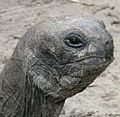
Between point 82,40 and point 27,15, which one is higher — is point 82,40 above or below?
above

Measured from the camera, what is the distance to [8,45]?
6.46 meters

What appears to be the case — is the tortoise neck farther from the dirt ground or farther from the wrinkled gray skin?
the dirt ground

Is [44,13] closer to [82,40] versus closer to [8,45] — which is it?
[8,45]

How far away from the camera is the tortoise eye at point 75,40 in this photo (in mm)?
3121

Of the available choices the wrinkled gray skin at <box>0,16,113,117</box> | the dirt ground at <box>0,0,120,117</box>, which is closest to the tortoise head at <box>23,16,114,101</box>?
the wrinkled gray skin at <box>0,16,113,117</box>

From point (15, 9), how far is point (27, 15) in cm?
27

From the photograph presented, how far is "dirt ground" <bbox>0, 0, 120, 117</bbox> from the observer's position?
17.3 ft

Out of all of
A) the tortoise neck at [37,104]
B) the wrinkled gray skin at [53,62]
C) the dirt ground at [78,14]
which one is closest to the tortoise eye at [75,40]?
the wrinkled gray skin at [53,62]

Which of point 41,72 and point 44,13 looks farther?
point 44,13

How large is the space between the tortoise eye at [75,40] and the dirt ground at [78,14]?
2028mm

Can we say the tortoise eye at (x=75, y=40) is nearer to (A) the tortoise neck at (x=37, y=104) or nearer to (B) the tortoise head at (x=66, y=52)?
(B) the tortoise head at (x=66, y=52)

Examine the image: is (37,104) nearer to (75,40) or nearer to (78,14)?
(75,40)

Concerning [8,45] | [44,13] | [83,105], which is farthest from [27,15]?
[83,105]

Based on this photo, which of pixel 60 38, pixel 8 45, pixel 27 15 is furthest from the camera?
pixel 27 15
